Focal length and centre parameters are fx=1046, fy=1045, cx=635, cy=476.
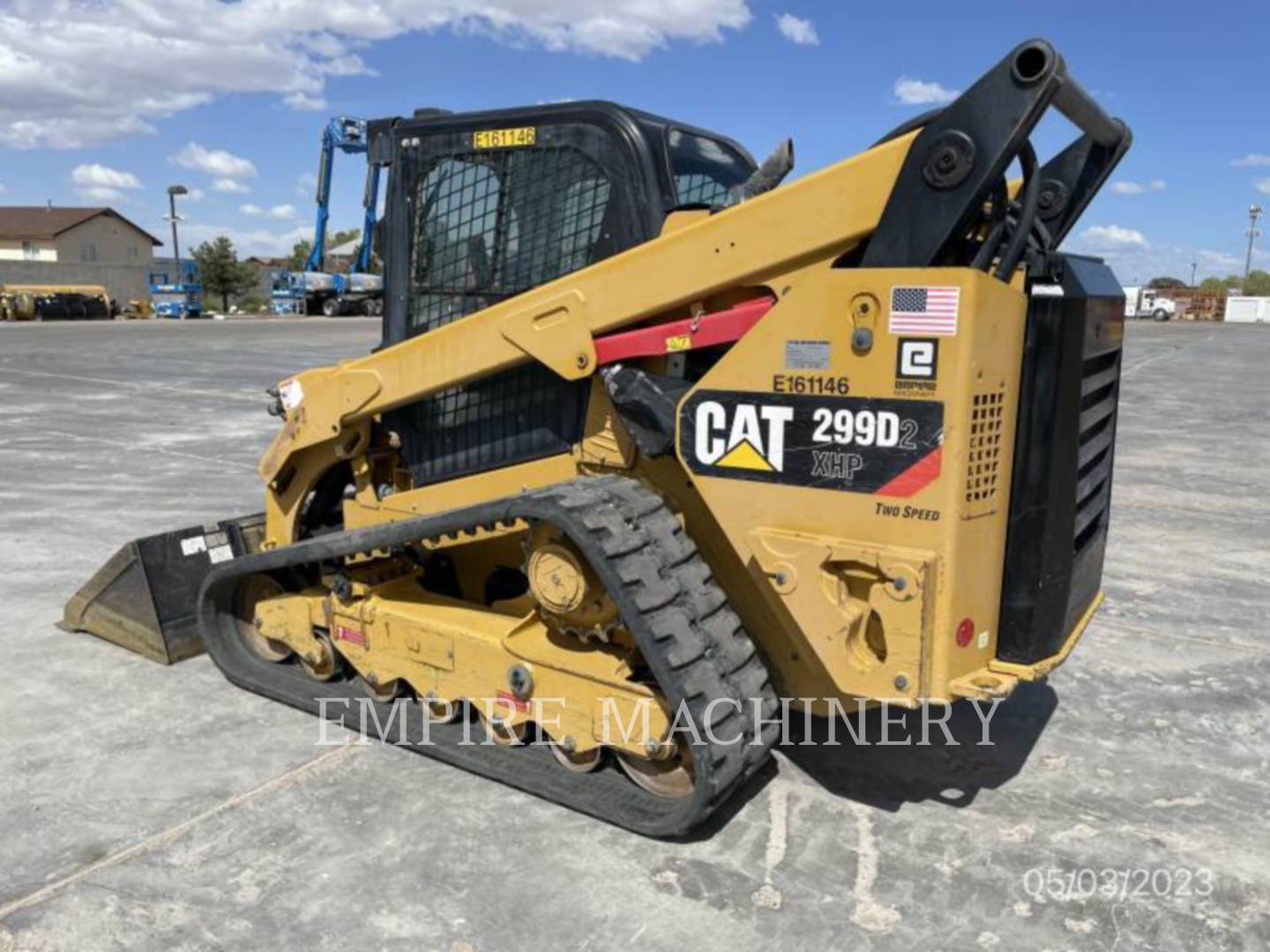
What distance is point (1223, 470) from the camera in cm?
1063

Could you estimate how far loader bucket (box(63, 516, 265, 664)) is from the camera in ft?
16.7

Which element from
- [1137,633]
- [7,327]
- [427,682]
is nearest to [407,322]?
[427,682]

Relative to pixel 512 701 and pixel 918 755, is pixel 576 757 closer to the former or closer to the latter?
pixel 512 701

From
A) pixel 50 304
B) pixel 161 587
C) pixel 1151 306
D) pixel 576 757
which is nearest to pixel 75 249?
pixel 50 304

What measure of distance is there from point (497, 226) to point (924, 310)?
1.89m

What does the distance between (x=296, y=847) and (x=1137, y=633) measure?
447 cm

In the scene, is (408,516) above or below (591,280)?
below

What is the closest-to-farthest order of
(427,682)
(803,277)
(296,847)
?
1. (803,277)
2. (296,847)
3. (427,682)

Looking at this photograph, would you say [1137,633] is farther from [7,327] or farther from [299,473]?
[7,327]

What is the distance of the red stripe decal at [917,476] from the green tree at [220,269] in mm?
65332

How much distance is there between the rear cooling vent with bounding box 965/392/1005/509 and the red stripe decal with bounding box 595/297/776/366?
0.71m

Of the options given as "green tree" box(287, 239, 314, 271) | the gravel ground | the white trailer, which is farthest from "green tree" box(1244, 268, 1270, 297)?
the gravel ground

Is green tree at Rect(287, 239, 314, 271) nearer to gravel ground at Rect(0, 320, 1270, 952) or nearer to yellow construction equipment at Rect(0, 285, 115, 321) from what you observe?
yellow construction equipment at Rect(0, 285, 115, 321)

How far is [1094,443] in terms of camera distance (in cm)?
368
